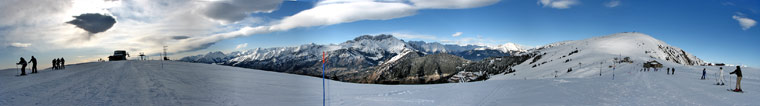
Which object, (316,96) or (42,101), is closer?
(42,101)

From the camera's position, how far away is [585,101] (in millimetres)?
13375

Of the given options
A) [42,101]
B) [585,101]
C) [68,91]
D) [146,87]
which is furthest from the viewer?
[585,101]

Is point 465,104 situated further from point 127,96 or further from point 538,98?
point 127,96

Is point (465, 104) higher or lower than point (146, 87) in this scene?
lower

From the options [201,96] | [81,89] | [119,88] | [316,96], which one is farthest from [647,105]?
[81,89]

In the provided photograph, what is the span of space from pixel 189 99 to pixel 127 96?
191 cm

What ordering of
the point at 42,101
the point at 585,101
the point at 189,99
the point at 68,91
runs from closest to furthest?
1. the point at 42,101
2. the point at 189,99
3. the point at 68,91
4. the point at 585,101

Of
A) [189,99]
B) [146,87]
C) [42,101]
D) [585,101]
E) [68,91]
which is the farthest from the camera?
[585,101]

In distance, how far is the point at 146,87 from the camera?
1220 centimetres

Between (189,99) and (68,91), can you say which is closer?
(189,99)

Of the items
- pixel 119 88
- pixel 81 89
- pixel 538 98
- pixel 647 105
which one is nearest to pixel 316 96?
pixel 119 88

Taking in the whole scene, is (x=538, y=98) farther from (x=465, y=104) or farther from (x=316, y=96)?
(x=316, y=96)

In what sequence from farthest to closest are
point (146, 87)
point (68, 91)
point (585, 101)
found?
1. point (585, 101)
2. point (146, 87)
3. point (68, 91)

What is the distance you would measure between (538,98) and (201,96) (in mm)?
12397
